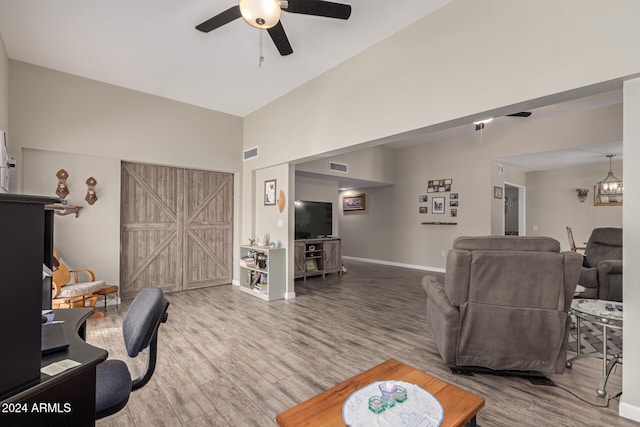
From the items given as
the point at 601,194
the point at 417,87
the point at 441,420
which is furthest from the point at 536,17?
the point at 601,194

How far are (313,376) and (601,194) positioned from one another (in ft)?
25.4

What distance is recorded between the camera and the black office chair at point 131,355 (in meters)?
1.32

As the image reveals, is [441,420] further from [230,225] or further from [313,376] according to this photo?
[230,225]

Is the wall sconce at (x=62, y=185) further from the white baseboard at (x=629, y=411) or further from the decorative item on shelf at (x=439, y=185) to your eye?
the decorative item on shelf at (x=439, y=185)

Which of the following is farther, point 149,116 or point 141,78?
point 149,116

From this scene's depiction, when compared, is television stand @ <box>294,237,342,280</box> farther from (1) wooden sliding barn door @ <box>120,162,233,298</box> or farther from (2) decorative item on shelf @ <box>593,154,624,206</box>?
(2) decorative item on shelf @ <box>593,154,624,206</box>

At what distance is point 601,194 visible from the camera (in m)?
6.48

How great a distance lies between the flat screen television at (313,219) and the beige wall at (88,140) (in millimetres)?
2469

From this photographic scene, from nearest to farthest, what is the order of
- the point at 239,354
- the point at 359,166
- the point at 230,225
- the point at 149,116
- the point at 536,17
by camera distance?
the point at 536,17, the point at 239,354, the point at 149,116, the point at 230,225, the point at 359,166

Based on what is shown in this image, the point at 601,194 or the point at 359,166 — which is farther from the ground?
the point at 359,166

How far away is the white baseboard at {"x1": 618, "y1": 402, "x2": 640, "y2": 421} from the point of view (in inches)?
74.5

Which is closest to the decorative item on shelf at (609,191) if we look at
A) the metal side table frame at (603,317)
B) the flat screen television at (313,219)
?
the metal side table frame at (603,317)

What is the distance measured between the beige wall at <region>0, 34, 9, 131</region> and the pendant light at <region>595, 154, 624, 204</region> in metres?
9.96

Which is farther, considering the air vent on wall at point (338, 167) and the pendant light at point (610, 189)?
the air vent on wall at point (338, 167)
